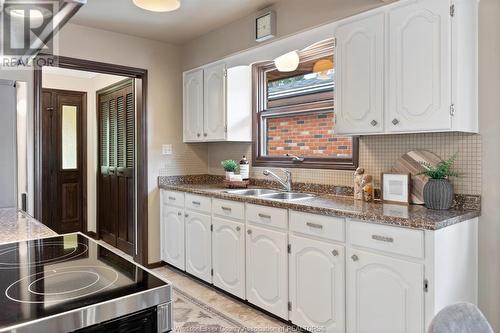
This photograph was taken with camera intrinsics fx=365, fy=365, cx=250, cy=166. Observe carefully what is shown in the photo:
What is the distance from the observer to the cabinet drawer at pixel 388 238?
5.93ft

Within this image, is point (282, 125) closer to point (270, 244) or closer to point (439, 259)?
Answer: point (270, 244)

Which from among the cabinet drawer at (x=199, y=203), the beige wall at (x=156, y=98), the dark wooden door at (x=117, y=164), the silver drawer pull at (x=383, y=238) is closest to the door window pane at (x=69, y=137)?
the dark wooden door at (x=117, y=164)

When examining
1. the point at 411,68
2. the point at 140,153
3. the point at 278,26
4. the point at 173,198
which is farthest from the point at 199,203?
the point at 411,68

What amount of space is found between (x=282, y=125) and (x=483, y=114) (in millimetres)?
1735

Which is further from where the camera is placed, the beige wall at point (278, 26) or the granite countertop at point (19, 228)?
the beige wall at point (278, 26)

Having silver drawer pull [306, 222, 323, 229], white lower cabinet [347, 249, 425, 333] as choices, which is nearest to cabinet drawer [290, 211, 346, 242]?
silver drawer pull [306, 222, 323, 229]

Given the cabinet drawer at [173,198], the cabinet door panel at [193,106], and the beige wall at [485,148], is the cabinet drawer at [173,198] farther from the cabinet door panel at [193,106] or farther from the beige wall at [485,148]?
the beige wall at [485,148]

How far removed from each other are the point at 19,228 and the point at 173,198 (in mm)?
1985

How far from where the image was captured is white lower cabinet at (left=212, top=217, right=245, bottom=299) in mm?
2861

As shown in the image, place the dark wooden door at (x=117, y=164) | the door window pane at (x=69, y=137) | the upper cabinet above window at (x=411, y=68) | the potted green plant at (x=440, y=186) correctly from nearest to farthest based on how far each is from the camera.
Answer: the upper cabinet above window at (x=411, y=68), the potted green plant at (x=440, y=186), the dark wooden door at (x=117, y=164), the door window pane at (x=69, y=137)

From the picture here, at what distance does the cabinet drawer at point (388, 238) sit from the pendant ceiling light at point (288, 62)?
171 cm

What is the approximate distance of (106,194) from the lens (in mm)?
5074

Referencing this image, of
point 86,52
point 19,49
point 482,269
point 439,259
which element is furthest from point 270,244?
point 86,52

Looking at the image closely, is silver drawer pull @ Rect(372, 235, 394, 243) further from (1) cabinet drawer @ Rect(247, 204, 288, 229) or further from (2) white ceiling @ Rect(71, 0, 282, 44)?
(2) white ceiling @ Rect(71, 0, 282, 44)
